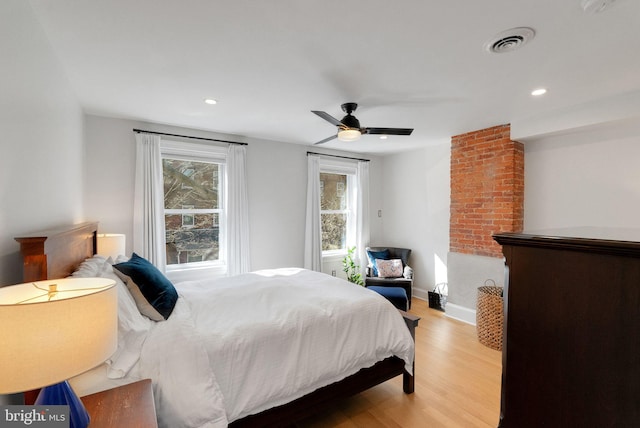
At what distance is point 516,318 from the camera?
Answer: 733 mm

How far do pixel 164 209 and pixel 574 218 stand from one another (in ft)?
16.1

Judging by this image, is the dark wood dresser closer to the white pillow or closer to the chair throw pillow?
the white pillow

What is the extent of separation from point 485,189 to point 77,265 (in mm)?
4274

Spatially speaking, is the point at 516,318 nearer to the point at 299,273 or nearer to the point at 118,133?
the point at 299,273

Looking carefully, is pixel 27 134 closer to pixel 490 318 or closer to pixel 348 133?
pixel 348 133

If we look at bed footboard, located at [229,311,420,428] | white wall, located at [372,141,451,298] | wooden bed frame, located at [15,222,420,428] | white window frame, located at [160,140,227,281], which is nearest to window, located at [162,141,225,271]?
white window frame, located at [160,140,227,281]

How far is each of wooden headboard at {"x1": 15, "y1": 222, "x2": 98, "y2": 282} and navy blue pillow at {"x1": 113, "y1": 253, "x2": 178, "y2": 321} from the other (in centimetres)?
27

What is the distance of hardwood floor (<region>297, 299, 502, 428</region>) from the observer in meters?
2.08

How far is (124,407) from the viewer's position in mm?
1140

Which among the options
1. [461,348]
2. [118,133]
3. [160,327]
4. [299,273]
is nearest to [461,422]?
[461,348]

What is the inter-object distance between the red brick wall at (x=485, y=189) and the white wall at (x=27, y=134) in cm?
422

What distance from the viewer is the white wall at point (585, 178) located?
9.52ft

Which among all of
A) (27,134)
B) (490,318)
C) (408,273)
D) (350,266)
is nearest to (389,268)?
(408,273)

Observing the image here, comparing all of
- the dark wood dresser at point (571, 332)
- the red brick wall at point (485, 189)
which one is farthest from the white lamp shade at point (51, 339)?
the red brick wall at point (485, 189)
